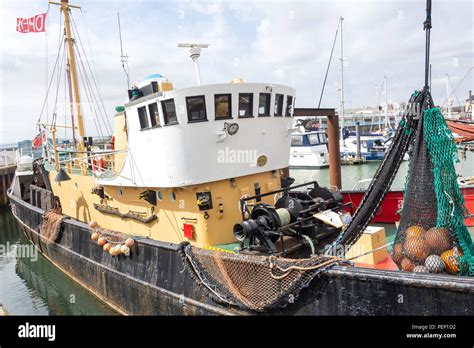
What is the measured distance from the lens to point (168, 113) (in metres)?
7.41

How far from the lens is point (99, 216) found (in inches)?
431

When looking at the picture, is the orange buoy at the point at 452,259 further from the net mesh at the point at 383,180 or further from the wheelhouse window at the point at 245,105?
the wheelhouse window at the point at 245,105

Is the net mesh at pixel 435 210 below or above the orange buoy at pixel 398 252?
above

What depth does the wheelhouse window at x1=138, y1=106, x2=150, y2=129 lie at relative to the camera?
26.0 ft

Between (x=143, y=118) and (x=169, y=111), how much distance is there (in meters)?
0.95

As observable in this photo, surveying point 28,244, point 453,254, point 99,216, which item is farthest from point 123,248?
point 28,244

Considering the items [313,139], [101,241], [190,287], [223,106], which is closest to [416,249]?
[190,287]

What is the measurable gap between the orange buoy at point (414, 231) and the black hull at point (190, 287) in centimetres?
93

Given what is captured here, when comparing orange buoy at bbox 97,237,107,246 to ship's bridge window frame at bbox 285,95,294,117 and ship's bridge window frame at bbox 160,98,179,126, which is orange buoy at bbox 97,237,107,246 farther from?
ship's bridge window frame at bbox 285,95,294,117

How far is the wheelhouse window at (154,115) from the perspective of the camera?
7622mm

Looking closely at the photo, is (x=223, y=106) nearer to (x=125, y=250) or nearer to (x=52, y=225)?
(x=125, y=250)

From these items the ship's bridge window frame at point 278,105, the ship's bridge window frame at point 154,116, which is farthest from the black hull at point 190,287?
the ship's bridge window frame at point 278,105

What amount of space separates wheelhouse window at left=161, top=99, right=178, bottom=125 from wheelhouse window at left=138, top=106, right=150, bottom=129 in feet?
2.30
